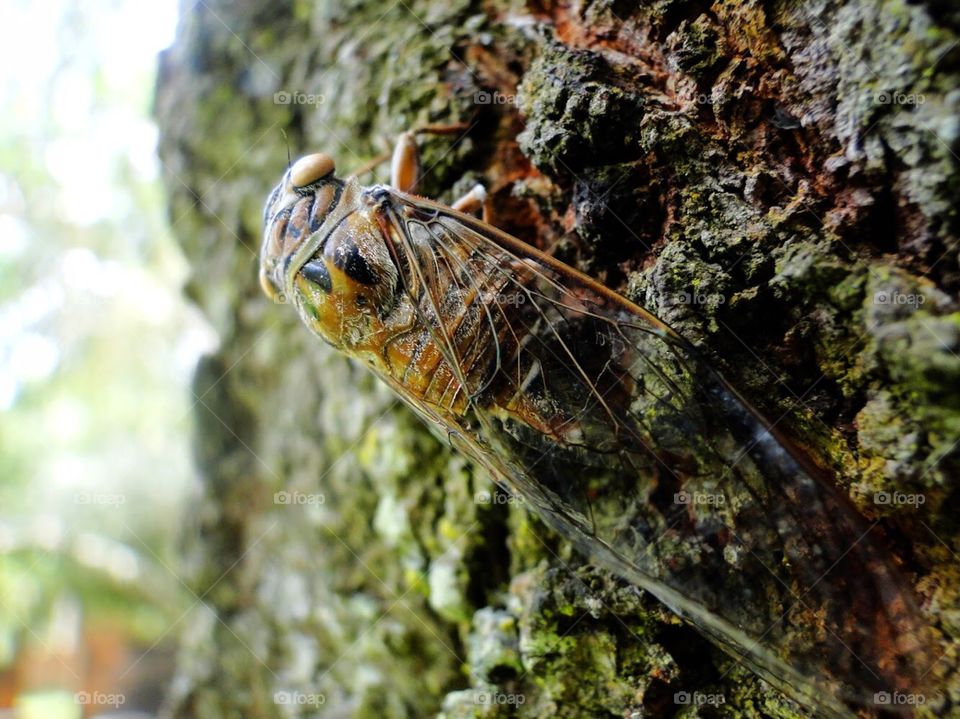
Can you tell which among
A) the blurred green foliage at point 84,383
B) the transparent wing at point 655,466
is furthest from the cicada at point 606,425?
the blurred green foliage at point 84,383

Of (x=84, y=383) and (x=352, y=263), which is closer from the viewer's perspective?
(x=352, y=263)

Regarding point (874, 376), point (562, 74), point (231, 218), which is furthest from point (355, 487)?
point (874, 376)

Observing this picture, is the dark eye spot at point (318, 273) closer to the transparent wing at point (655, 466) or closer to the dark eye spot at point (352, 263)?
the dark eye spot at point (352, 263)

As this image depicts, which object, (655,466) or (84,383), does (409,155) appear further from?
(84,383)

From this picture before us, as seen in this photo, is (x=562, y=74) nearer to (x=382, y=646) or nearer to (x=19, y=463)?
(x=382, y=646)

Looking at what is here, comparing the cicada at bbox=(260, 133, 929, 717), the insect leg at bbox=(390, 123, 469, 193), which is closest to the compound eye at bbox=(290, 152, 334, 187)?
the cicada at bbox=(260, 133, 929, 717)

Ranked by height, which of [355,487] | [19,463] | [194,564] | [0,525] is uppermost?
[355,487]

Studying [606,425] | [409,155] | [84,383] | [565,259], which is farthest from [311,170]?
[84,383]
